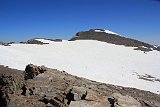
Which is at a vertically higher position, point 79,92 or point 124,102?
point 79,92

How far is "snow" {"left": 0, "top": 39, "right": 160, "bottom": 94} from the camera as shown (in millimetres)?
30484

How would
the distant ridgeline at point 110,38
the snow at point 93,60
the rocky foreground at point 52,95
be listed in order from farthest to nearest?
the distant ridgeline at point 110,38
the snow at point 93,60
the rocky foreground at point 52,95

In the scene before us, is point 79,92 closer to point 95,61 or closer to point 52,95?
point 52,95

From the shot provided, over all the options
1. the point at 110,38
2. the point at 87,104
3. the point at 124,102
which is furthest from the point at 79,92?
the point at 110,38

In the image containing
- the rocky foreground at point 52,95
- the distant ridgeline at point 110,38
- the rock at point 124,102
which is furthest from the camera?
the distant ridgeline at point 110,38

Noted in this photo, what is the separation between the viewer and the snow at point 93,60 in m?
30.5

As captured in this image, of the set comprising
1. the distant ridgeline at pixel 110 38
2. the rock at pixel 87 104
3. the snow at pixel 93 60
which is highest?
the distant ridgeline at pixel 110 38

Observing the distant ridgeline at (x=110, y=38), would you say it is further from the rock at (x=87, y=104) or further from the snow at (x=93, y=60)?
the rock at (x=87, y=104)

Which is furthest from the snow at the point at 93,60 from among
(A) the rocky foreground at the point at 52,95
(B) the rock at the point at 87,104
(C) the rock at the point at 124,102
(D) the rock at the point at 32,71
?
(B) the rock at the point at 87,104

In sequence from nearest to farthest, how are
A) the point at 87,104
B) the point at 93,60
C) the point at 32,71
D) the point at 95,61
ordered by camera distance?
1. the point at 87,104
2. the point at 32,71
3. the point at 95,61
4. the point at 93,60

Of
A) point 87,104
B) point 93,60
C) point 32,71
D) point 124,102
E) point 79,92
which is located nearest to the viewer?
point 87,104

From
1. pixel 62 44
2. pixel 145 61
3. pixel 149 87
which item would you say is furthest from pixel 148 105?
pixel 62 44

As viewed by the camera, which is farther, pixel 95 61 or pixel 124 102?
pixel 95 61

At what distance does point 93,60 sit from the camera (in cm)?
4191
